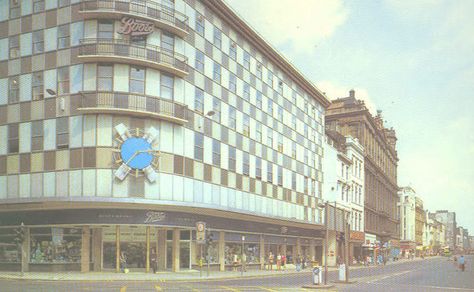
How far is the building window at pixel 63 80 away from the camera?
146ft

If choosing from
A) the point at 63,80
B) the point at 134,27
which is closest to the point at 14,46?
the point at 63,80

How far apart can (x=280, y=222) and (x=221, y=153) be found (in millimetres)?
15418

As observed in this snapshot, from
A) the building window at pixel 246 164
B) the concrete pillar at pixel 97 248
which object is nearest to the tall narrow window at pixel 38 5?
the concrete pillar at pixel 97 248

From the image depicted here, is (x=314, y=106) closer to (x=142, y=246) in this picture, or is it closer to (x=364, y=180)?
(x=364, y=180)

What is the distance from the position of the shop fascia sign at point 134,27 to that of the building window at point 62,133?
8072mm

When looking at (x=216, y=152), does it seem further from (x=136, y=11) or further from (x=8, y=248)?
(x=8, y=248)

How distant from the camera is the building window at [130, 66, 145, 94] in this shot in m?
44.2

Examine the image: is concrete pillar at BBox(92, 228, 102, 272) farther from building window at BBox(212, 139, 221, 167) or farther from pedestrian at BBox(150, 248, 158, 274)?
building window at BBox(212, 139, 221, 167)

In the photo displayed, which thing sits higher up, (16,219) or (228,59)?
(228,59)

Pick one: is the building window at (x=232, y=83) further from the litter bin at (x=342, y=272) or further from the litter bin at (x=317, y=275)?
the litter bin at (x=317, y=275)

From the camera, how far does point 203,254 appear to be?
51.1m

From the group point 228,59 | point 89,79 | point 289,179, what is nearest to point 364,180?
point 289,179

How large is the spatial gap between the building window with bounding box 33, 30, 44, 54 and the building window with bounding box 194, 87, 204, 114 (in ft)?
43.3

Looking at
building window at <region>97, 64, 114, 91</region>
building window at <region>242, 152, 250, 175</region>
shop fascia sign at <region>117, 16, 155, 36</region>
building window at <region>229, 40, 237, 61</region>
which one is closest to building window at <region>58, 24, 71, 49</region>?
building window at <region>97, 64, 114, 91</region>
